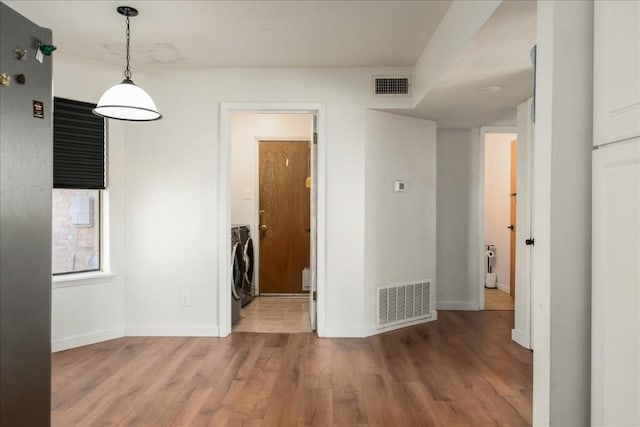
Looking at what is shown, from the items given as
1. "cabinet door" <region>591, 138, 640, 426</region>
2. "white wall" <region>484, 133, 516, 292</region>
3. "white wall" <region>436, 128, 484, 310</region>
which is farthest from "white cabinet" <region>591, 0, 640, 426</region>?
"white wall" <region>484, 133, 516, 292</region>

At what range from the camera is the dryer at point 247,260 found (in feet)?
16.0

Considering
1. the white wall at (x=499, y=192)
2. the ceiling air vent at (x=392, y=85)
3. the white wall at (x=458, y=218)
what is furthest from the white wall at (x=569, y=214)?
the white wall at (x=499, y=192)

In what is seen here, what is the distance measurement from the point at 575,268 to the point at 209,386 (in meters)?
2.28

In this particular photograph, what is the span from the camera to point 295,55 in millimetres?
3564

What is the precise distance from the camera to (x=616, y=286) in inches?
49.2

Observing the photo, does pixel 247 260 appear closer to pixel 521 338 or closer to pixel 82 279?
pixel 82 279

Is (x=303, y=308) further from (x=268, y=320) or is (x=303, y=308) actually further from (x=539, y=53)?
(x=539, y=53)

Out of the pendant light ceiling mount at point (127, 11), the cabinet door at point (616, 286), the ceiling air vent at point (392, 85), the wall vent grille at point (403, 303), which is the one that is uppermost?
the pendant light ceiling mount at point (127, 11)

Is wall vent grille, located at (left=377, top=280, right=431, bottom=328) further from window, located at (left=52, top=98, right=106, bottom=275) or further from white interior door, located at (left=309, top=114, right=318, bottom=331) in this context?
window, located at (left=52, top=98, right=106, bottom=275)

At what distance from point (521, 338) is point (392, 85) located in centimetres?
257

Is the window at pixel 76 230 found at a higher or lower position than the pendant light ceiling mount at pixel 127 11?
lower

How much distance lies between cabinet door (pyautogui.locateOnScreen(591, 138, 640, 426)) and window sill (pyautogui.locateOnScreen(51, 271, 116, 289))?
367 cm

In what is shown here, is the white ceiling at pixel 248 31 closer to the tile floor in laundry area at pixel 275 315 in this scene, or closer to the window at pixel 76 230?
the window at pixel 76 230

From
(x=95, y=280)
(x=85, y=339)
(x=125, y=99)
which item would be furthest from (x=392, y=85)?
(x=85, y=339)
